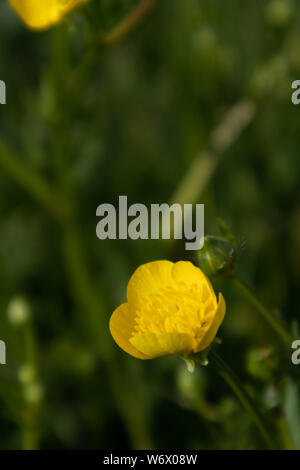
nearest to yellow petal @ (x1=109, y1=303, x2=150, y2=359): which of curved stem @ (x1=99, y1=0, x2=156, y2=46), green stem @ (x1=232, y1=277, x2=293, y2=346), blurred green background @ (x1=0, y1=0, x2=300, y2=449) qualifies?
green stem @ (x1=232, y1=277, x2=293, y2=346)

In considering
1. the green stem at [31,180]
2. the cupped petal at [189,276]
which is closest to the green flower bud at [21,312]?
the green stem at [31,180]

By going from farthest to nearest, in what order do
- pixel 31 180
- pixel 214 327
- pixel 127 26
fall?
pixel 31 180 < pixel 127 26 < pixel 214 327

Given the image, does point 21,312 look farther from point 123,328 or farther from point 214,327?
point 214,327

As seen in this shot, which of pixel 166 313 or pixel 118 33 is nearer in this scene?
pixel 166 313

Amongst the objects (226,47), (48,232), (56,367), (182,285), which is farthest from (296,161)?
(182,285)

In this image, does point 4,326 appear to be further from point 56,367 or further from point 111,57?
point 111,57

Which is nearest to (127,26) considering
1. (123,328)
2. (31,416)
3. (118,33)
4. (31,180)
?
(118,33)

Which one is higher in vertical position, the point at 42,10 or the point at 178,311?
the point at 42,10
